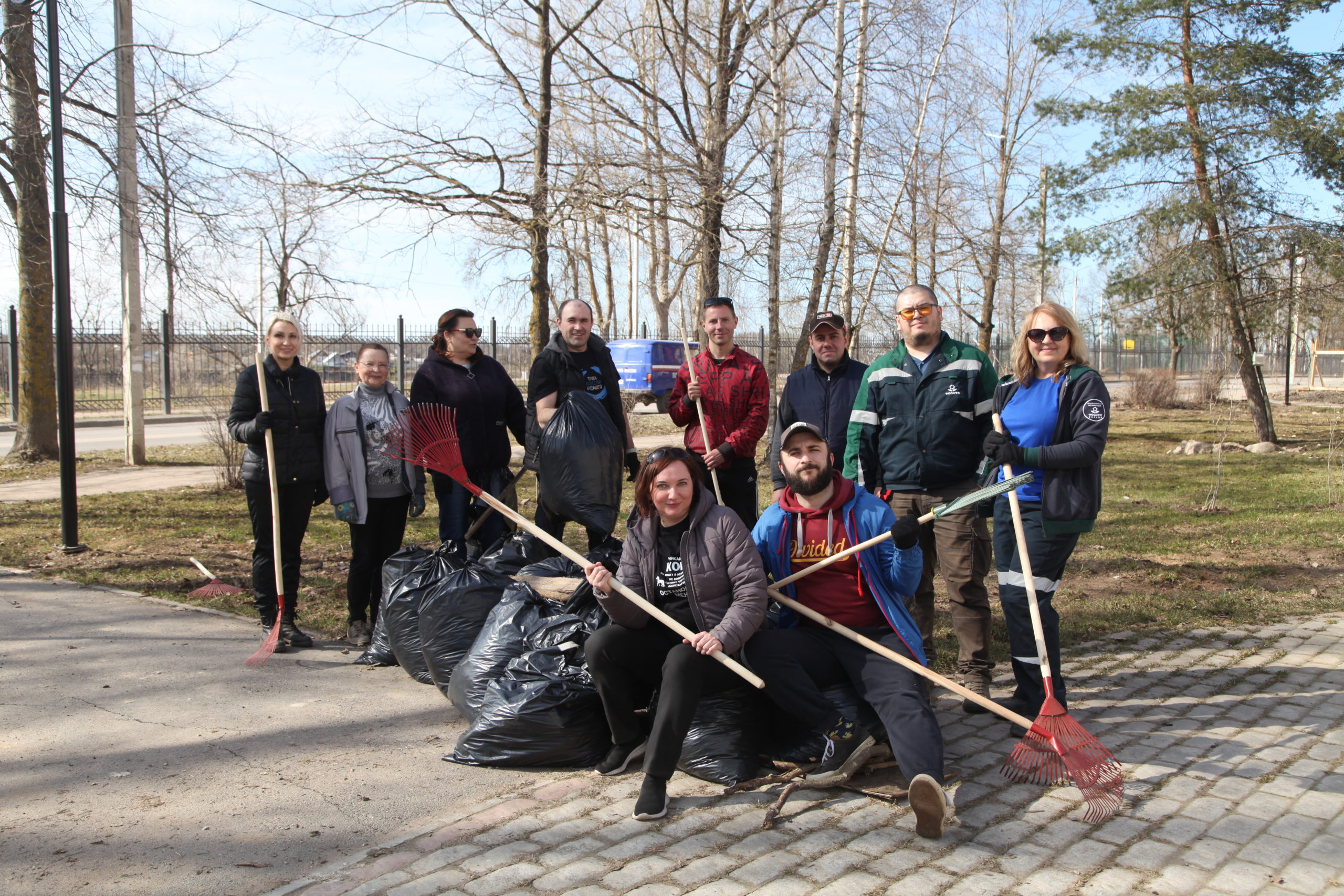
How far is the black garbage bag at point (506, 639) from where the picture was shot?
4125mm

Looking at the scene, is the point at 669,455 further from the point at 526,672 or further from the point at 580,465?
the point at 580,465

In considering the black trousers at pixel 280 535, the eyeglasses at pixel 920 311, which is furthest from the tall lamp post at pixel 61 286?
the eyeglasses at pixel 920 311

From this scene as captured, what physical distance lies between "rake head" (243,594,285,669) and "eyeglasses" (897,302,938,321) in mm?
3551

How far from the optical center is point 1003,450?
153 inches

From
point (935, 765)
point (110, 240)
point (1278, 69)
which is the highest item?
point (1278, 69)

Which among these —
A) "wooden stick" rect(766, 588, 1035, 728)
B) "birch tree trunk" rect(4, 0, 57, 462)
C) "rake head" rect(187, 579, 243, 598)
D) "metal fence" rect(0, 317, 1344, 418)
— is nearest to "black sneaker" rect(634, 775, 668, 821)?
"wooden stick" rect(766, 588, 1035, 728)

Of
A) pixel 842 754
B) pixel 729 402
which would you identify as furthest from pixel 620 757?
pixel 729 402

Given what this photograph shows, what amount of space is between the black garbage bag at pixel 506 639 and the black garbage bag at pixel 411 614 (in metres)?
0.49

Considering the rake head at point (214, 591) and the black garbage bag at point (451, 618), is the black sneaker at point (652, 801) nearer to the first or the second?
the black garbage bag at point (451, 618)

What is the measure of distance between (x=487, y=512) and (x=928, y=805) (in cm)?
322

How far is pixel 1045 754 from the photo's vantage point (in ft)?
11.3

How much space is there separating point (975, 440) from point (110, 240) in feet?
31.9

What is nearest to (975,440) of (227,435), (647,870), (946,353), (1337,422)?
(946,353)

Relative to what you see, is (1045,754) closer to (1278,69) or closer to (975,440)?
(975,440)
